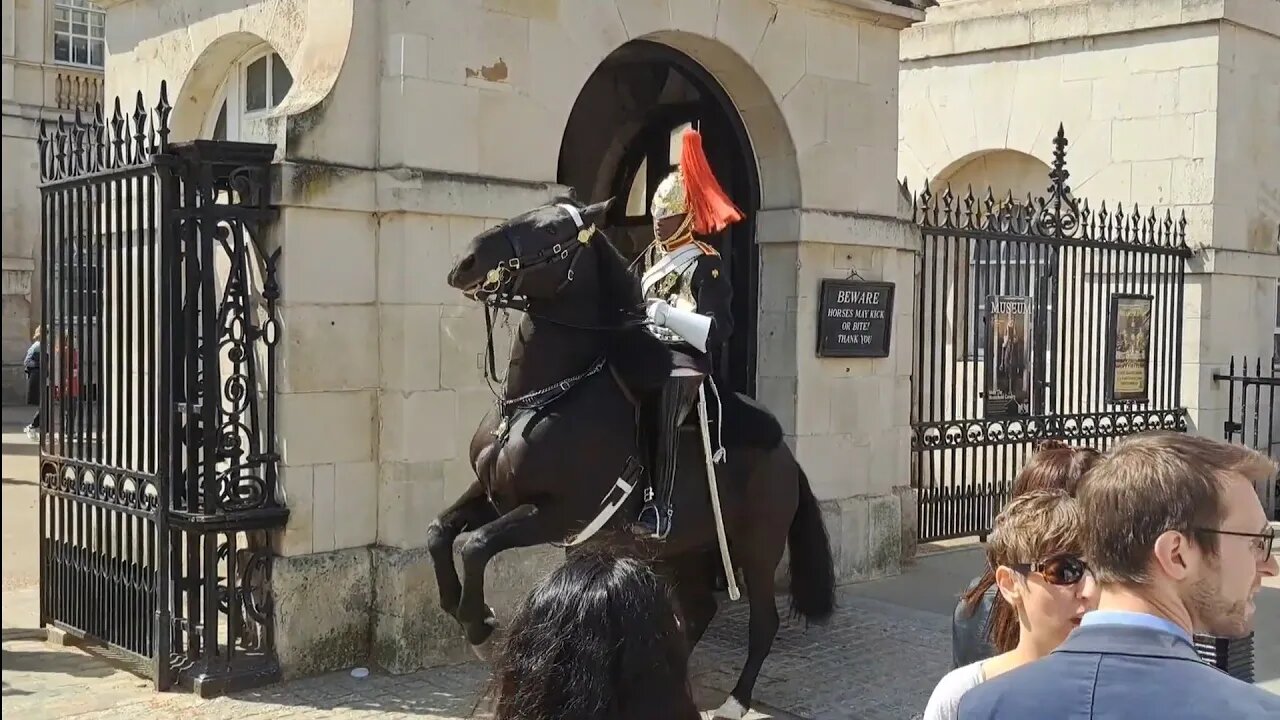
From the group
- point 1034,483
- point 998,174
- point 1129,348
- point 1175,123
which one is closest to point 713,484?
point 1034,483

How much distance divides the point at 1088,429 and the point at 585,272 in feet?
23.0

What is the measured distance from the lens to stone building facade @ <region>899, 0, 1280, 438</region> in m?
11.8

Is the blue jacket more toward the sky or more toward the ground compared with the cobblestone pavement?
more toward the sky

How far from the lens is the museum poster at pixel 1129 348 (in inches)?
435

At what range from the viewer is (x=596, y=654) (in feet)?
5.81

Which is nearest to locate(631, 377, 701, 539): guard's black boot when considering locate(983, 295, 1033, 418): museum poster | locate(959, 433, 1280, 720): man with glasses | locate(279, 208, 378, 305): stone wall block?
locate(279, 208, 378, 305): stone wall block

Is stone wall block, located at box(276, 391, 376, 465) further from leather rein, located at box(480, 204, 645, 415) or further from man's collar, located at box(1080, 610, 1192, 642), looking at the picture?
man's collar, located at box(1080, 610, 1192, 642)

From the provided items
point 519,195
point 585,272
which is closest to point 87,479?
point 519,195

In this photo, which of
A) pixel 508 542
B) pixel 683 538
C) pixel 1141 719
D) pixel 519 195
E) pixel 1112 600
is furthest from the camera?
pixel 519 195

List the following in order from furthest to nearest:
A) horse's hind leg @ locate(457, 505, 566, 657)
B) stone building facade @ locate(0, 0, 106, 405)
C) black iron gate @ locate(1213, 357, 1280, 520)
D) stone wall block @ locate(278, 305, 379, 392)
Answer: stone building facade @ locate(0, 0, 106, 405) < black iron gate @ locate(1213, 357, 1280, 520) < stone wall block @ locate(278, 305, 379, 392) < horse's hind leg @ locate(457, 505, 566, 657)

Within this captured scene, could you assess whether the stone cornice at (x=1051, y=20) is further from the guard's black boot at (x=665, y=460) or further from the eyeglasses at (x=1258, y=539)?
the eyeglasses at (x=1258, y=539)

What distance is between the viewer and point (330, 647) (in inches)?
244

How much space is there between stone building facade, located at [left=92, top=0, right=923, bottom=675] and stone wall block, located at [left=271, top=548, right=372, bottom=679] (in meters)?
0.01

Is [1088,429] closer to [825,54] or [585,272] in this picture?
[825,54]
